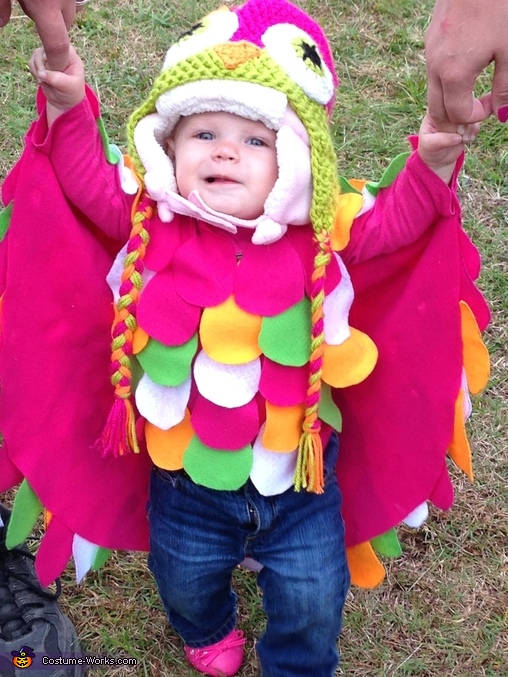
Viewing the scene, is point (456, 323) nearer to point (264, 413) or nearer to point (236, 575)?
point (264, 413)

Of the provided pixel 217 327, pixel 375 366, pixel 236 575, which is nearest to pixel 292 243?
pixel 217 327

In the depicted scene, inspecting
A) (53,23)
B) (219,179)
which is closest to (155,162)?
(219,179)

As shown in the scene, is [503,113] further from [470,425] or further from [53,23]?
[470,425]

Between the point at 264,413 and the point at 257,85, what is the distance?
48 centimetres

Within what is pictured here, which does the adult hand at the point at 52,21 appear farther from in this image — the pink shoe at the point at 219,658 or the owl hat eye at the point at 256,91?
the pink shoe at the point at 219,658

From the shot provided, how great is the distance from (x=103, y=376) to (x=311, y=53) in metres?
0.60

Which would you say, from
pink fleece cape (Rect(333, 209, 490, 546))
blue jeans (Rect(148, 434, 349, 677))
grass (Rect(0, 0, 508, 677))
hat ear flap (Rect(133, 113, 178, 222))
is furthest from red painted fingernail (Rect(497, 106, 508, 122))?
grass (Rect(0, 0, 508, 677))

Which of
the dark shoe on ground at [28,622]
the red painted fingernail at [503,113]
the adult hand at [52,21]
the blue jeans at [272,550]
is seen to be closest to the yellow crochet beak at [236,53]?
the adult hand at [52,21]

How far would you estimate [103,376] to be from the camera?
1366 mm

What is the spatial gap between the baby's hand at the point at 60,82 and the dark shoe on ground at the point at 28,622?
2.95 ft

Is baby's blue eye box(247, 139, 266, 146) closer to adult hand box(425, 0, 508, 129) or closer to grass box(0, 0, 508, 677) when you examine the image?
adult hand box(425, 0, 508, 129)

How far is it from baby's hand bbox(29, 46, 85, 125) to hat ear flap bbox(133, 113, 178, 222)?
0.10m

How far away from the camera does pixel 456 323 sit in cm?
131

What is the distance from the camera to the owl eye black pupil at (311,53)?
116 centimetres
